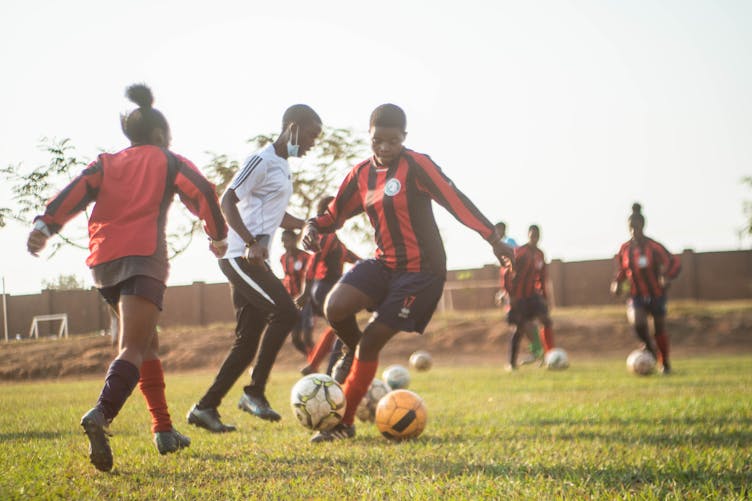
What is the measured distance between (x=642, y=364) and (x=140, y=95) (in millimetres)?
9564

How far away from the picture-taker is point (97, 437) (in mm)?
3877

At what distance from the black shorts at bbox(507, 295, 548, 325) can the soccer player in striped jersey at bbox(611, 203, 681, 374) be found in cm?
197

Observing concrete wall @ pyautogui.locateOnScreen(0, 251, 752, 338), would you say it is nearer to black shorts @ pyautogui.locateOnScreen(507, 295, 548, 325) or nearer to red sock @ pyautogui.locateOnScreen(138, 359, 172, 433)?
black shorts @ pyautogui.locateOnScreen(507, 295, 548, 325)

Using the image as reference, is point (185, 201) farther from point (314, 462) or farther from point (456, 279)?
point (456, 279)

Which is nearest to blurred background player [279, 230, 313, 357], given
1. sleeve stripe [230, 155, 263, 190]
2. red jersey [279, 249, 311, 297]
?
red jersey [279, 249, 311, 297]

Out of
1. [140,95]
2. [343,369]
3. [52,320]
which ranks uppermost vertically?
[140,95]

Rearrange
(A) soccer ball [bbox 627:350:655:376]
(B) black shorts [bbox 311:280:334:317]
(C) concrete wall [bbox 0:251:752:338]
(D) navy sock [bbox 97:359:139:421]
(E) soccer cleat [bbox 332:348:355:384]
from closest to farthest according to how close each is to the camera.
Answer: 1. (D) navy sock [bbox 97:359:139:421]
2. (E) soccer cleat [bbox 332:348:355:384]
3. (B) black shorts [bbox 311:280:334:317]
4. (A) soccer ball [bbox 627:350:655:376]
5. (C) concrete wall [bbox 0:251:752:338]

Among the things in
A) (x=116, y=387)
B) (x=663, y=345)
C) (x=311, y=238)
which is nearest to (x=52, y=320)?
(x=311, y=238)

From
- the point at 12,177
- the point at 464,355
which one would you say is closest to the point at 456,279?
the point at 464,355

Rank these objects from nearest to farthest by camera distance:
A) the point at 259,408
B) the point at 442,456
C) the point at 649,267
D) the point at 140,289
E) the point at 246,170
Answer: the point at 140,289 → the point at 442,456 → the point at 246,170 → the point at 259,408 → the point at 649,267

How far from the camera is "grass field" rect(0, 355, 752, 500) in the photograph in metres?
3.62

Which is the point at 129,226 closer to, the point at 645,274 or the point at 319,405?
the point at 319,405

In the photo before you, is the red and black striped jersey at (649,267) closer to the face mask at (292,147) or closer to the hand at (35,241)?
the face mask at (292,147)

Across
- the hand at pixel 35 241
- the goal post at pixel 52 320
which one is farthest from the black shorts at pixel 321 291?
the hand at pixel 35 241
